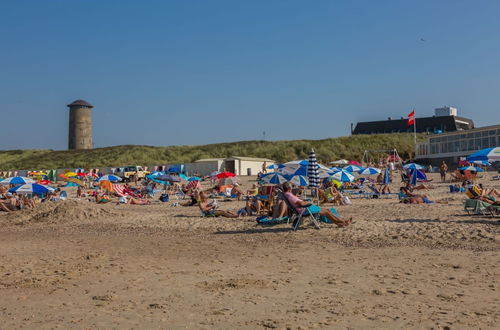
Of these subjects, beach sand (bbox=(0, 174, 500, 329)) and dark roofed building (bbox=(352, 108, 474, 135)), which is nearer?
beach sand (bbox=(0, 174, 500, 329))

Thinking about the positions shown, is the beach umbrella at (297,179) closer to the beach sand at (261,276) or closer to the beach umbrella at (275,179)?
the beach umbrella at (275,179)

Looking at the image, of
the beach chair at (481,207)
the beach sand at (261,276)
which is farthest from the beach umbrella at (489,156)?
the beach sand at (261,276)

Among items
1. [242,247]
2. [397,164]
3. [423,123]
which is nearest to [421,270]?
[242,247]

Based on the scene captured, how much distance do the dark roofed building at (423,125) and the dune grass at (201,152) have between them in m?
8.90

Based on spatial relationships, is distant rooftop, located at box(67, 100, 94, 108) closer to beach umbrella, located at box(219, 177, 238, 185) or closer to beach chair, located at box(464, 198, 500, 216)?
beach umbrella, located at box(219, 177, 238, 185)

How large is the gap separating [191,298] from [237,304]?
0.55m

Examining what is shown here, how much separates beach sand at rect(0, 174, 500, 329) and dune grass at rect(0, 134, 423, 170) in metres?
41.3

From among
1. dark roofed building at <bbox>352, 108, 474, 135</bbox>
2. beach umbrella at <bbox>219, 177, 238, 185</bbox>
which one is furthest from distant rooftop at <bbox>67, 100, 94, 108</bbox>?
beach umbrella at <bbox>219, 177, 238, 185</bbox>

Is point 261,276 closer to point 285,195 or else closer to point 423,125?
point 285,195

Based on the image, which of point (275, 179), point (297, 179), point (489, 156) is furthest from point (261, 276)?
point (297, 179)

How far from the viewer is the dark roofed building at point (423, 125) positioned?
62.7 meters

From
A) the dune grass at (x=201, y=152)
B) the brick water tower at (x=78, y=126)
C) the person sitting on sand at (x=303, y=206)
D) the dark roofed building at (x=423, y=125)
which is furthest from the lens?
the brick water tower at (x=78, y=126)

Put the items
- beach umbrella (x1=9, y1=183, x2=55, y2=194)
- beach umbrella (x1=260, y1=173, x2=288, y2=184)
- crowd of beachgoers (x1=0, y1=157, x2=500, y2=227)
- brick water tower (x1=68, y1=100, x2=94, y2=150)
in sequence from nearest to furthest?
1. crowd of beachgoers (x1=0, y1=157, x2=500, y2=227)
2. beach umbrella (x1=260, y1=173, x2=288, y2=184)
3. beach umbrella (x1=9, y1=183, x2=55, y2=194)
4. brick water tower (x1=68, y1=100, x2=94, y2=150)

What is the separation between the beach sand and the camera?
4.49m
